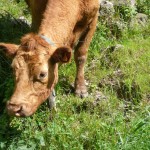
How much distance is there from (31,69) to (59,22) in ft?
3.30

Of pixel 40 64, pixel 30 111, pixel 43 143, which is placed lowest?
pixel 43 143

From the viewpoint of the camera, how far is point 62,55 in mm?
5395

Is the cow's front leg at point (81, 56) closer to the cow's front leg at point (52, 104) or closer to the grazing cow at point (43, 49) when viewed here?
the grazing cow at point (43, 49)

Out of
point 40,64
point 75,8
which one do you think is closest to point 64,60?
point 40,64

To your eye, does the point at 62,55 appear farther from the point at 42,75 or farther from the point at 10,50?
the point at 10,50

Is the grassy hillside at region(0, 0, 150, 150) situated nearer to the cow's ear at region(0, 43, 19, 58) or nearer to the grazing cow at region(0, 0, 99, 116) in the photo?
the grazing cow at region(0, 0, 99, 116)

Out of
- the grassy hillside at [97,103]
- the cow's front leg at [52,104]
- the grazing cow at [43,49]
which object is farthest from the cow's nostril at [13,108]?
the cow's front leg at [52,104]

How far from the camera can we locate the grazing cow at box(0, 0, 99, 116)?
17.0ft

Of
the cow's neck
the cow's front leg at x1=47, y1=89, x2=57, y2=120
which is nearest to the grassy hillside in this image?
the cow's front leg at x1=47, y1=89, x2=57, y2=120

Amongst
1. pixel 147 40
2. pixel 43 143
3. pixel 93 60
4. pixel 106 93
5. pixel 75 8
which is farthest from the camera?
pixel 147 40

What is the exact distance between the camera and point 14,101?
5.11m

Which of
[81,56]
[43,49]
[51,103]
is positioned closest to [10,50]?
[43,49]

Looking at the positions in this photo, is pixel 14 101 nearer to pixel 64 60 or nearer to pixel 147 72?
pixel 64 60

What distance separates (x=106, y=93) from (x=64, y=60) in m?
1.66
